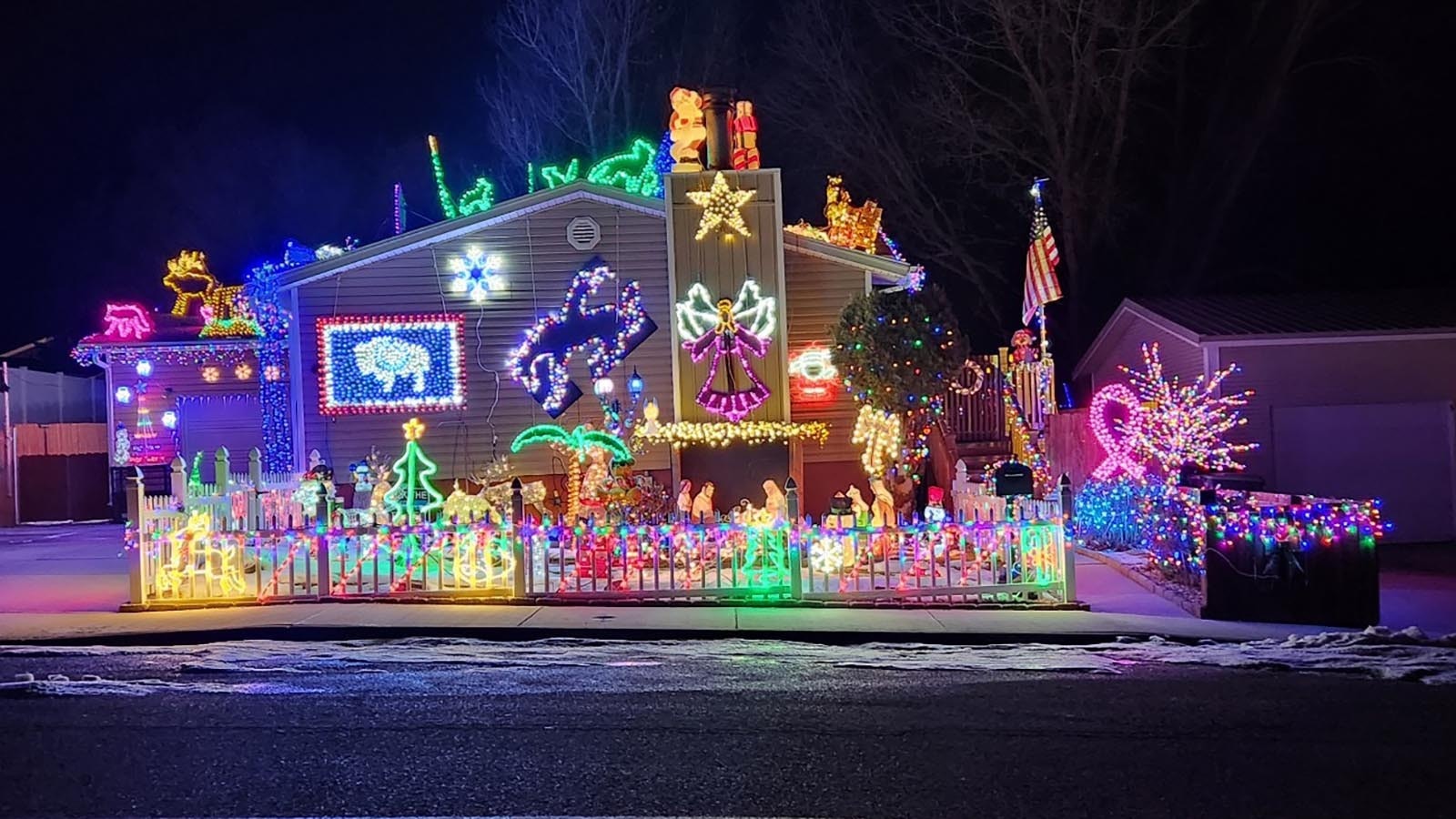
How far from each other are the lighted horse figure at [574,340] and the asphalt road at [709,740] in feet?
28.6

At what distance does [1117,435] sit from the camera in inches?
702

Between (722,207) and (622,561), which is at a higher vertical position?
(722,207)

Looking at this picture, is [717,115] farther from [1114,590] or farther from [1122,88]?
[1122,88]

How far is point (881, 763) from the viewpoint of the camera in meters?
6.00

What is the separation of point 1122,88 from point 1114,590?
606 inches

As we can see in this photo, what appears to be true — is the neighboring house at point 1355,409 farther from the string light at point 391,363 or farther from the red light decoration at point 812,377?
the string light at point 391,363

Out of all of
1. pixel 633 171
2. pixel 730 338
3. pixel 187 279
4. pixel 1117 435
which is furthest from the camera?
pixel 187 279

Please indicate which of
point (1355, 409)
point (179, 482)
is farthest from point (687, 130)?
point (1355, 409)

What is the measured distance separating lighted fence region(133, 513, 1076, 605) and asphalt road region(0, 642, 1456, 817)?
2485mm

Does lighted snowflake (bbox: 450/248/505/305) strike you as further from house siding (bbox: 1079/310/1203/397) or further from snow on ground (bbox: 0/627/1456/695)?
house siding (bbox: 1079/310/1203/397)

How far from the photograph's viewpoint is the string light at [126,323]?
22.0m

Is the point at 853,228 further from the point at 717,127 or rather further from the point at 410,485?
the point at 410,485

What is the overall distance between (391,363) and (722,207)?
5.51m

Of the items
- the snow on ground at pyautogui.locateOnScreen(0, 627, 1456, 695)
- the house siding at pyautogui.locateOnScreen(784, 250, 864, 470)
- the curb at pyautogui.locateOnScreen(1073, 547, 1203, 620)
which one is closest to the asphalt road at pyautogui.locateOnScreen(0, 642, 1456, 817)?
the snow on ground at pyautogui.locateOnScreen(0, 627, 1456, 695)
